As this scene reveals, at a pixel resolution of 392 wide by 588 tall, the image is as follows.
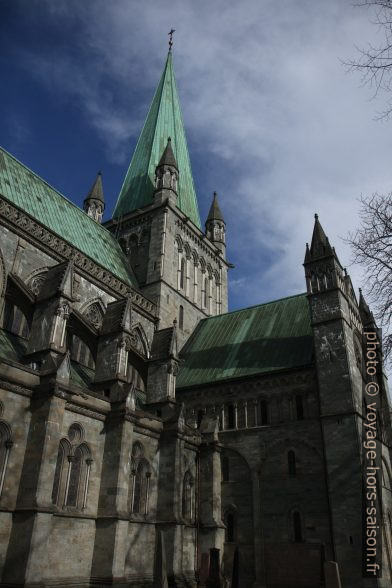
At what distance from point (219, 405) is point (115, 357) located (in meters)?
7.84

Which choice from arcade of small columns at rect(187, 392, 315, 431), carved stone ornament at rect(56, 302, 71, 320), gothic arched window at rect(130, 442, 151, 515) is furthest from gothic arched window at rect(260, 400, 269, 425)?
carved stone ornament at rect(56, 302, 71, 320)

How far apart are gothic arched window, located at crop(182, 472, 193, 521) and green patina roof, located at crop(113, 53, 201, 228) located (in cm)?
2211

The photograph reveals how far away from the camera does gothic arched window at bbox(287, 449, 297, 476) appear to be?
22.2 m

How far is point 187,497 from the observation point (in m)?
22.1

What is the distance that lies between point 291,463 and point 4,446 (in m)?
13.6

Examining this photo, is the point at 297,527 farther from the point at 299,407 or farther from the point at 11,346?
the point at 11,346

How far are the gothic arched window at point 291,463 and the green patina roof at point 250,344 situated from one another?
14.0 feet

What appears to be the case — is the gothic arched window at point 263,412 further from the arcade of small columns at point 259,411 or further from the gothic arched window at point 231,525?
the gothic arched window at point 231,525

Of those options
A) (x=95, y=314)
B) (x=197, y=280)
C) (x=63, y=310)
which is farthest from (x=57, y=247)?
(x=197, y=280)

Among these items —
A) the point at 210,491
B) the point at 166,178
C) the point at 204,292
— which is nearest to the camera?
the point at 210,491

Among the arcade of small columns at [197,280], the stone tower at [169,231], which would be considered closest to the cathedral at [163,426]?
the stone tower at [169,231]

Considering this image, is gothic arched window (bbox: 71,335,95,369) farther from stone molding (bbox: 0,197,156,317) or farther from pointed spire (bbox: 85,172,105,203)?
pointed spire (bbox: 85,172,105,203)

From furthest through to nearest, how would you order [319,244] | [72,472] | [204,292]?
[204,292] → [319,244] → [72,472]

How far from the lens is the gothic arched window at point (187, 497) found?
2175 centimetres
